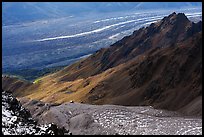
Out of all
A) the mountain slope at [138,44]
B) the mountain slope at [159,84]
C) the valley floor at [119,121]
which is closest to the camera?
the valley floor at [119,121]

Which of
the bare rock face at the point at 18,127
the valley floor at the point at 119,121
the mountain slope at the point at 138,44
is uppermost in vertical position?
the bare rock face at the point at 18,127

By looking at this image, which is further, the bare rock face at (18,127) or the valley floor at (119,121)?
the valley floor at (119,121)

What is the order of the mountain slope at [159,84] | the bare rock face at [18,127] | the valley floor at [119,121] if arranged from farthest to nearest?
the mountain slope at [159,84] → the valley floor at [119,121] → the bare rock face at [18,127]

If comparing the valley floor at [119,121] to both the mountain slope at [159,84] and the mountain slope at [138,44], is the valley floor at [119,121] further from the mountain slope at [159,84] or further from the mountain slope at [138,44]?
the mountain slope at [138,44]

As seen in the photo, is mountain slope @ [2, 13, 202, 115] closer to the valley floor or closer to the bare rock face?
the valley floor

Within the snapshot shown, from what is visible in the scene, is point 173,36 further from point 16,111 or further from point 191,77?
point 16,111

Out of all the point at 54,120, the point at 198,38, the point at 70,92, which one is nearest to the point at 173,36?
the point at 70,92

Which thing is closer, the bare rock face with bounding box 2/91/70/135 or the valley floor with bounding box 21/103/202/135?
the bare rock face with bounding box 2/91/70/135

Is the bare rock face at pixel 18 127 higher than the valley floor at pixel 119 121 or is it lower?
higher

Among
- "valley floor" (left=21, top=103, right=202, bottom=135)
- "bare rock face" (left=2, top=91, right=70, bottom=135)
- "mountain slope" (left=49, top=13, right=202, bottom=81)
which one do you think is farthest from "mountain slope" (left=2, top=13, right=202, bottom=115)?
"bare rock face" (left=2, top=91, right=70, bottom=135)

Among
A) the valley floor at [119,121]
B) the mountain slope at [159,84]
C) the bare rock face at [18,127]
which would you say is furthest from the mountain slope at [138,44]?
the bare rock face at [18,127]

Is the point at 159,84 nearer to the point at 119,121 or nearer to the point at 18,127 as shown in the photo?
the point at 119,121
